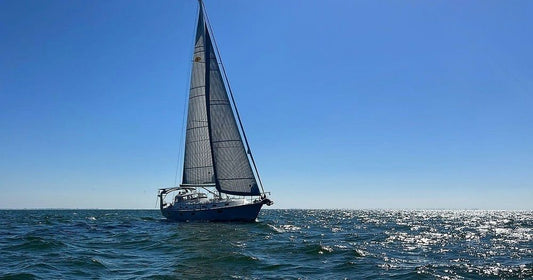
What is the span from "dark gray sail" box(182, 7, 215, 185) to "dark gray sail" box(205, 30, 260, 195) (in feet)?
8.41

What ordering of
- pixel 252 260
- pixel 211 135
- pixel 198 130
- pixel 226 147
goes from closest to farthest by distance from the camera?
pixel 252 260 < pixel 226 147 < pixel 211 135 < pixel 198 130

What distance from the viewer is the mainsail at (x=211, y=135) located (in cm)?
4188

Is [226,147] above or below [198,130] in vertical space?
below

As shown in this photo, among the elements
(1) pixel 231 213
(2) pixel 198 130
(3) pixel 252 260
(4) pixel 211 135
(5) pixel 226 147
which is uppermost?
(2) pixel 198 130

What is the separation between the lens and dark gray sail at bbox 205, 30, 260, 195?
4156cm

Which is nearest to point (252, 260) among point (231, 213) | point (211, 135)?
point (231, 213)

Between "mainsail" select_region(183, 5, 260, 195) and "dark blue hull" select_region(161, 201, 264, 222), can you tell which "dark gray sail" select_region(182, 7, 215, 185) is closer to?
"mainsail" select_region(183, 5, 260, 195)

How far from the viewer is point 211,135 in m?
43.2

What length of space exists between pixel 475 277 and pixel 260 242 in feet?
43.2

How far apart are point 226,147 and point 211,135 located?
7.75 feet

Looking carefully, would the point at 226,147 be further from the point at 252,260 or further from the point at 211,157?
the point at 252,260

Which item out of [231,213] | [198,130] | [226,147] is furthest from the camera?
[198,130]

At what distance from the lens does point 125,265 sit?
1733 cm

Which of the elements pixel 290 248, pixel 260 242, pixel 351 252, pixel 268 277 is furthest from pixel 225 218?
pixel 268 277
